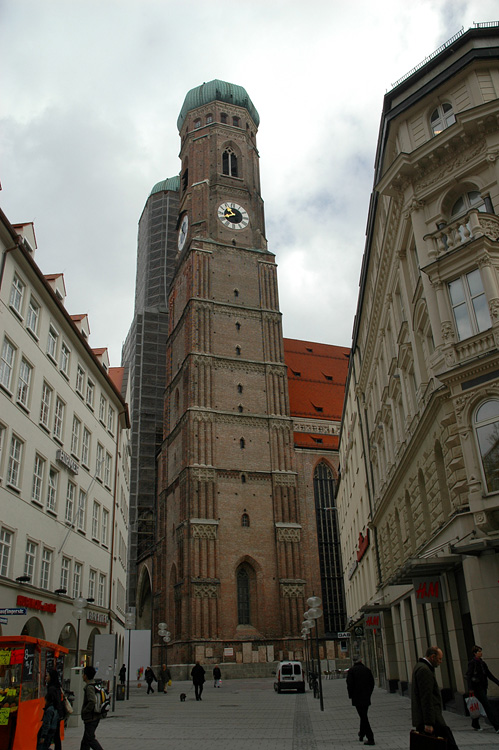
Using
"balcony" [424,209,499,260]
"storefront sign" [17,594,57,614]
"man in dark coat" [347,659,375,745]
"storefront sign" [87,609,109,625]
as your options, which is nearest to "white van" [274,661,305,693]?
"storefront sign" [87,609,109,625]

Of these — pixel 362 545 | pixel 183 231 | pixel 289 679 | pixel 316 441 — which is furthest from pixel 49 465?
pixel 183 231

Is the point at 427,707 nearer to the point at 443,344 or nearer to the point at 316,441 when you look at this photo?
the point at 443,344

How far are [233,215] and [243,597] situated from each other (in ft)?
106

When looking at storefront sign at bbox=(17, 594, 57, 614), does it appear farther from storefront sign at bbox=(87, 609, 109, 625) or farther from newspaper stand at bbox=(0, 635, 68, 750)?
newspaper stand at bbox=(0, 635, 68, 750)

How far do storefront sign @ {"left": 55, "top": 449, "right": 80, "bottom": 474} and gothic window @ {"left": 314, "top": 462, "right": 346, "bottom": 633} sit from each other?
29.9 m

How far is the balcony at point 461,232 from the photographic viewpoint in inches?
541

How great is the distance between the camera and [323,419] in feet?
190

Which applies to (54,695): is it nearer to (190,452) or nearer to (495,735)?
(495,735)

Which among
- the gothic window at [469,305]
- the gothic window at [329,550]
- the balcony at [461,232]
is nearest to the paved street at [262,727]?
the gothic window at [469,305]

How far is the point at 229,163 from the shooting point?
6134 centimetres

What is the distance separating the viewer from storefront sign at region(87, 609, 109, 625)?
1023 inches

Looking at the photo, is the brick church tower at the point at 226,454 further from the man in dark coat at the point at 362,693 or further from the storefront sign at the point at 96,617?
the man in dark coat at the point at 362,693

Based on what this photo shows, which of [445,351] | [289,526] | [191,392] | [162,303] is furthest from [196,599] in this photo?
[162,303]

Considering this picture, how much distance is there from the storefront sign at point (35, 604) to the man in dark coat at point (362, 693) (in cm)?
1088
